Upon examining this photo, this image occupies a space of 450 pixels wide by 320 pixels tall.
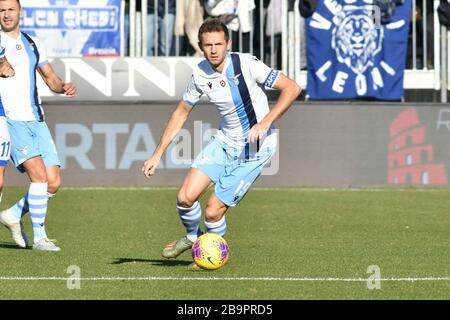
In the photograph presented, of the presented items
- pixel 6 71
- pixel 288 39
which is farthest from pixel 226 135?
pixel 288 39

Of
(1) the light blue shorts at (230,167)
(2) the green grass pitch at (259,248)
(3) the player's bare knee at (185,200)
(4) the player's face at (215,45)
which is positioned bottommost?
(2) the green grass pitch at (259,248)

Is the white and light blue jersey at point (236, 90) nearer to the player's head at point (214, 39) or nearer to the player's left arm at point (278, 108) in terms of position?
the player's left arm at point (278, 108)

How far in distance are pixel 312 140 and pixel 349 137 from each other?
1.81ft

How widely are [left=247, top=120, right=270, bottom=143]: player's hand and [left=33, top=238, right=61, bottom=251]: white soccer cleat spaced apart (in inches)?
107

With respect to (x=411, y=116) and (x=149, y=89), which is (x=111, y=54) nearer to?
(x=149, y=89)

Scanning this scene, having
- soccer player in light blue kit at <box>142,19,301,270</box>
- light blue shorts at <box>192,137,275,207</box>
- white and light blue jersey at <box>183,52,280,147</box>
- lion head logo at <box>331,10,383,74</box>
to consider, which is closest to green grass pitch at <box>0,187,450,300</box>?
soccer player in light blue kit at <box>142,19,301,270</box>

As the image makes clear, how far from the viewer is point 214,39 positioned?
1073cm

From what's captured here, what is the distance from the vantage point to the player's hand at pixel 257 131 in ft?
34.0

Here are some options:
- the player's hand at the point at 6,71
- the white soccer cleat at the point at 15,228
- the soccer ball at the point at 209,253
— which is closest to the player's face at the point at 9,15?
the player's hand at the point at 6,71

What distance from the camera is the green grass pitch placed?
377 inches

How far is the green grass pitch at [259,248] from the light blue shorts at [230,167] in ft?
1.99

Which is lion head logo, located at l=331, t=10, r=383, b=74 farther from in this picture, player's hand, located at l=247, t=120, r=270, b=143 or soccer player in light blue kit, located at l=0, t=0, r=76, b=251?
player's hand, located at l=247, t=120, r=270, b=143
